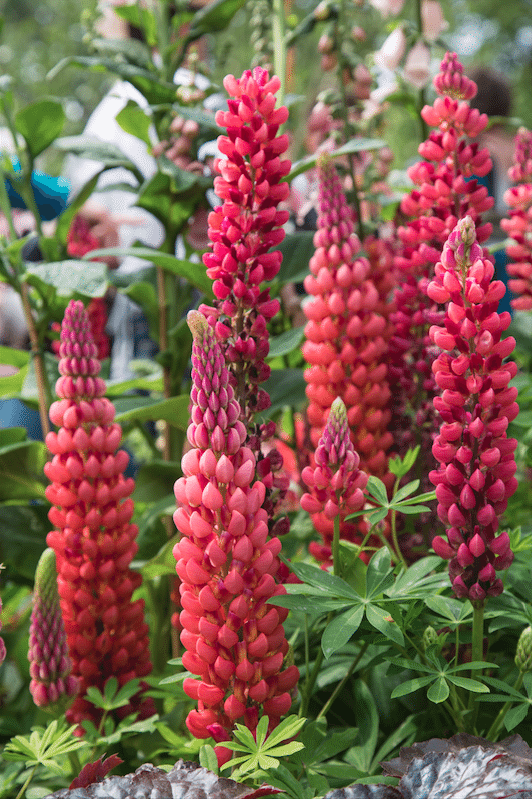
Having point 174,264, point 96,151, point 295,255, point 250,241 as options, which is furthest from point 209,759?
point 96,151

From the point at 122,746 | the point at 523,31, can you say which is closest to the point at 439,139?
the point at 122,746

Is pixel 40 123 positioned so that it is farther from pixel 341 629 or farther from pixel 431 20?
pixel 341 629

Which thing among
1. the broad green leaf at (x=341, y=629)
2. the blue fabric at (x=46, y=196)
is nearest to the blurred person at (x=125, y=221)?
the blue fabric at (x=46, y=196)

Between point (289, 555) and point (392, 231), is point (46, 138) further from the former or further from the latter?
point (289, 555)

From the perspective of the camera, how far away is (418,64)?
151 cm

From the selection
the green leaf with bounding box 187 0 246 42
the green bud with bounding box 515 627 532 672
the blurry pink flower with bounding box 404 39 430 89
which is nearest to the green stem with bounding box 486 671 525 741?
the green bud with bounding box 515 627 532 672

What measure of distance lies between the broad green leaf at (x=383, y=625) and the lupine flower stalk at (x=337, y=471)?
95mm

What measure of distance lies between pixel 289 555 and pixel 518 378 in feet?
1.84

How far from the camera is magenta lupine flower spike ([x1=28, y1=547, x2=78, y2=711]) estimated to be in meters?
0.95

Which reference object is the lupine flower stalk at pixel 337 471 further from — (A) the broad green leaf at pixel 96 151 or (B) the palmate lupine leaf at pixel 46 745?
(A) the broad green leaf at pixel 96 151

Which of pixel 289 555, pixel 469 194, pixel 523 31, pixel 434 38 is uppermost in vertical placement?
pixel 523 31

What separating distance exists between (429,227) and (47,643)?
81cm

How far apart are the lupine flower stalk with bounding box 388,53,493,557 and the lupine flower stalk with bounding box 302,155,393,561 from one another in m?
0.06

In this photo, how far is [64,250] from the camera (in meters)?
1.68
